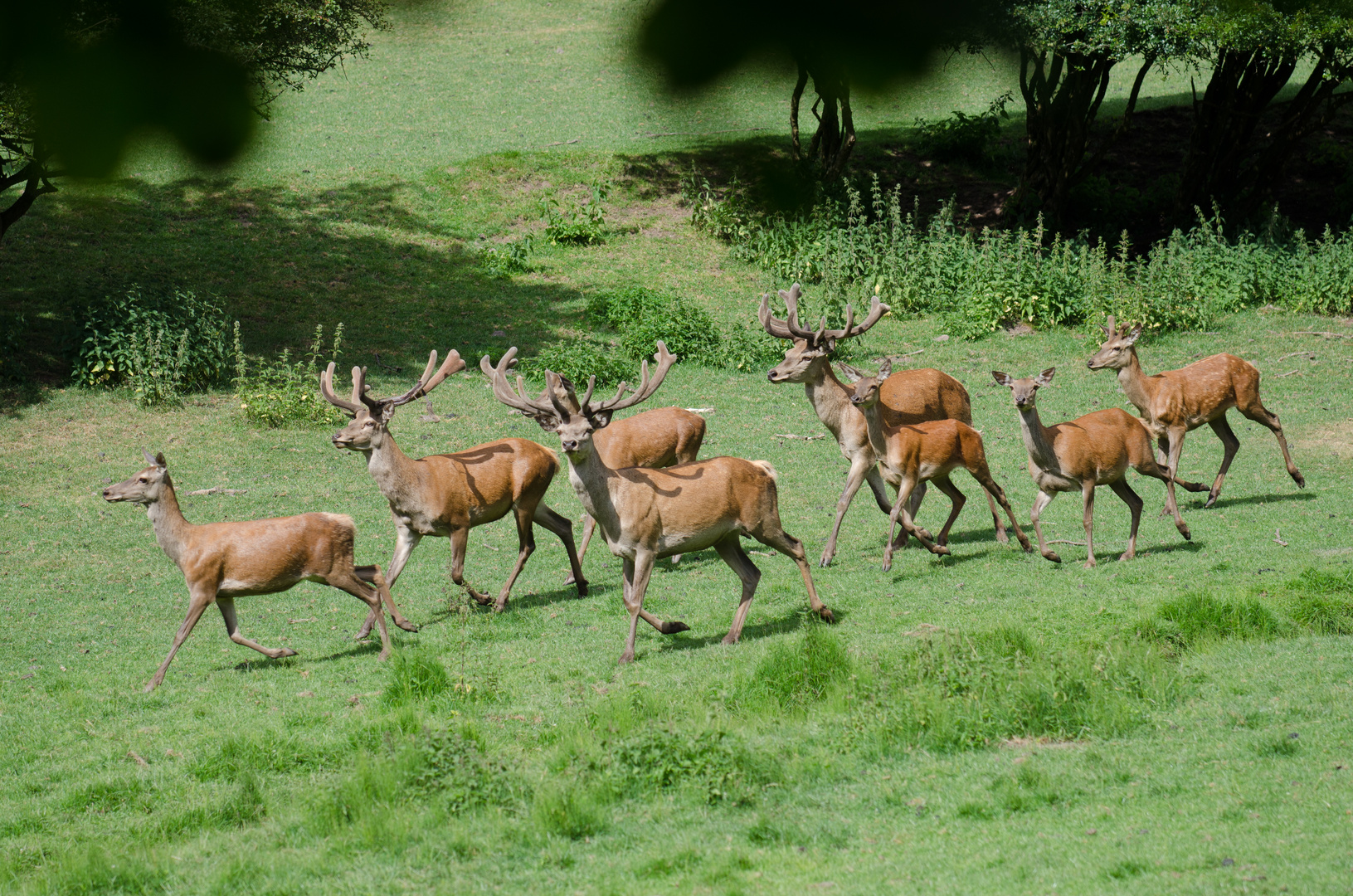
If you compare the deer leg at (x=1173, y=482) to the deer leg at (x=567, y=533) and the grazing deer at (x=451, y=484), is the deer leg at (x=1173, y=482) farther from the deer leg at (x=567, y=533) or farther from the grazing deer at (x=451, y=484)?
the grazing deer at (x=451, y=484)

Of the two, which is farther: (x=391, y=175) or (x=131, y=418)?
(x=391, y=175)

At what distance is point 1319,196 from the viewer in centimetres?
2438

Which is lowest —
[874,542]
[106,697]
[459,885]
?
[874,542]

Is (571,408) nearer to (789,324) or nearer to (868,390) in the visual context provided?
(868,390)

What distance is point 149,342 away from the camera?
1688cm

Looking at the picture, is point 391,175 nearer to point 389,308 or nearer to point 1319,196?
point 389,308

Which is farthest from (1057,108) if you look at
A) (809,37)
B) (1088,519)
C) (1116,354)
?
(809,37)

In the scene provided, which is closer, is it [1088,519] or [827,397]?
[1088,519]

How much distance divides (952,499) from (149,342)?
10996 mm

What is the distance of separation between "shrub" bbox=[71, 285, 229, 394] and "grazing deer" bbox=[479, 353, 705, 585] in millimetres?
7169

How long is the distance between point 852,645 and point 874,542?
146 inches

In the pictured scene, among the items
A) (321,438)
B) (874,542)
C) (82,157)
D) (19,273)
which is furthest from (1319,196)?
(82,157)

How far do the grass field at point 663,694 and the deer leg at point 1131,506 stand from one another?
0.14 meters

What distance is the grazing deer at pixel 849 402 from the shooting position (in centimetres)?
1203
